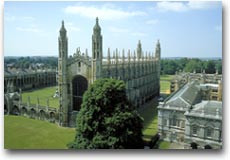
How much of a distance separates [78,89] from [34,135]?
387cm

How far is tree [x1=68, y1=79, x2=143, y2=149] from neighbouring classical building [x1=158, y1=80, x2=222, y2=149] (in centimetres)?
226

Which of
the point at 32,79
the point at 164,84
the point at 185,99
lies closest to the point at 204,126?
the point at 185,99

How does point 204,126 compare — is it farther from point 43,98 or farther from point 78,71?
point 43,98

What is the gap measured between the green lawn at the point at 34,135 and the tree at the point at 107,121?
1460 millimetres

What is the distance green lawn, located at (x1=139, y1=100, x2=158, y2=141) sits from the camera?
42.7 feet

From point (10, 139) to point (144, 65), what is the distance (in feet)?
45.1

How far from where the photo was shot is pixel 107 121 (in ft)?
31.7

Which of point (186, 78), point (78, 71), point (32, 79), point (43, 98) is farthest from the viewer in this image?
point (32, 79)

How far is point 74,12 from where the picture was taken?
968 cm

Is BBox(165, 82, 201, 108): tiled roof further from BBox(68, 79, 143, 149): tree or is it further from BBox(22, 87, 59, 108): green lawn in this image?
BBox(22, 87, 59, 108): green lawn

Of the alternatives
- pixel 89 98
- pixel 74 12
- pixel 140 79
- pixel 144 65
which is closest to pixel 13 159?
pixel 89 98

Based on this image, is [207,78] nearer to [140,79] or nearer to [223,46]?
[140,79]

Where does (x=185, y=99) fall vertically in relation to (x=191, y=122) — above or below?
above

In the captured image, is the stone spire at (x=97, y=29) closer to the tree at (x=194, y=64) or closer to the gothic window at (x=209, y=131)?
the tree at (x=194, y=64)
